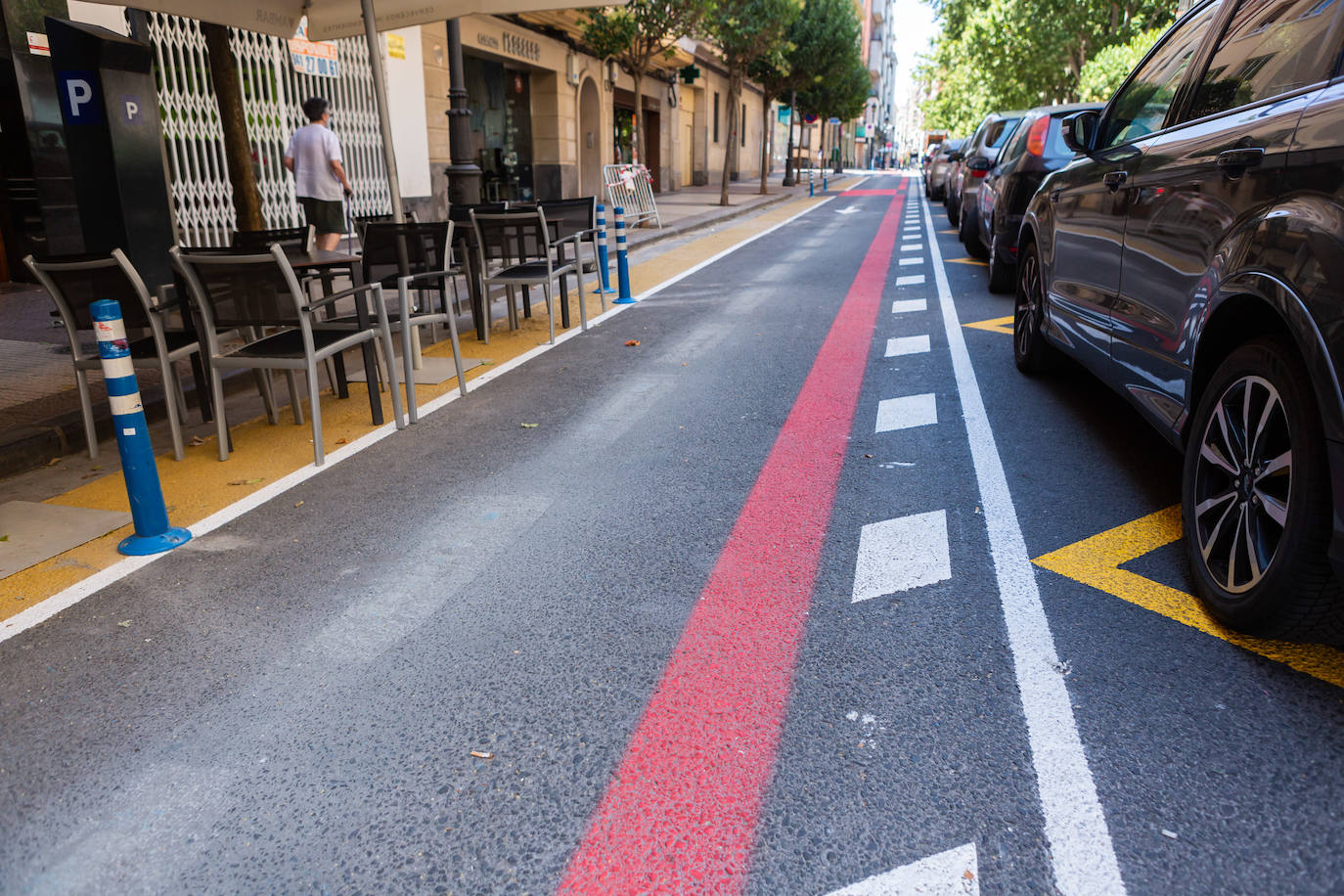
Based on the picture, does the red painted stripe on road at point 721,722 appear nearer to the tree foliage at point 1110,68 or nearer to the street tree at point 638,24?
Result: the street tree at point 638,24

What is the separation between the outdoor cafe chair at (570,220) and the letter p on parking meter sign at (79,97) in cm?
329

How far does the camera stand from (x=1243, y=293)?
2793mm

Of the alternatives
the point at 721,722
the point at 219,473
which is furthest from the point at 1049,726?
the point at 219,473

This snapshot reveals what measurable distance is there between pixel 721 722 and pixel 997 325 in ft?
21.8

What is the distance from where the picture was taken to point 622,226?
33.0 feet

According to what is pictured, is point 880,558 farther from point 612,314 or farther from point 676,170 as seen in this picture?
point 676,170

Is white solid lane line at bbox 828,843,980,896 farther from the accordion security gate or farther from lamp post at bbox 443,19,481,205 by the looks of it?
lamp post at bbox 443,19,481,205

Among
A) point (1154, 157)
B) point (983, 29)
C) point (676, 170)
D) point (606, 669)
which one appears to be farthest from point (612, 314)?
point (983, 29)

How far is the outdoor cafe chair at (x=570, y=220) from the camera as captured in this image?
831 centimetres

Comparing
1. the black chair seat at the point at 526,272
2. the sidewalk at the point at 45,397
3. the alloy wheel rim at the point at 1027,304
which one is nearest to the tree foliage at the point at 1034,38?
the alloy wheel rim at the point at 1027,304

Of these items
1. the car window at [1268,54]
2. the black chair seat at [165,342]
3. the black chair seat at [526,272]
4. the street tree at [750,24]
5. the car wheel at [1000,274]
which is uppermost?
the street tree at [750,24]

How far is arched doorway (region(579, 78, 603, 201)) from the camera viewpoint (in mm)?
25391

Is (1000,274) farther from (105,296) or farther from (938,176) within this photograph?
(938,176)

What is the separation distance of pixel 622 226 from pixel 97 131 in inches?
190
